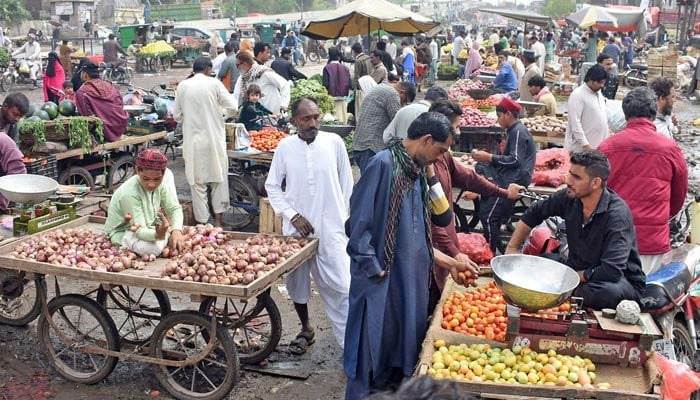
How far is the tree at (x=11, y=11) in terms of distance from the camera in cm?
4384

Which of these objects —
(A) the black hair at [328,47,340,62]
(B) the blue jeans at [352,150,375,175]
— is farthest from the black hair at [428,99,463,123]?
(A) the black hair at [328,47,340,62]

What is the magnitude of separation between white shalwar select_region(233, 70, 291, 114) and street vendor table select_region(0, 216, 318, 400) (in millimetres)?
4836

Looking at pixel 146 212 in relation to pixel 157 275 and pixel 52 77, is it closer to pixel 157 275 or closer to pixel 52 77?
pixel 157 275

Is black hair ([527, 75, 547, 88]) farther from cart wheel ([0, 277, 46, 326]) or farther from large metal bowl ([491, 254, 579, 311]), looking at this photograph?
cart wheel ([0, 277, 46, 326])

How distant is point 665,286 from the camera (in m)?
4.54

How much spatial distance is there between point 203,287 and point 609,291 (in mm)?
2347

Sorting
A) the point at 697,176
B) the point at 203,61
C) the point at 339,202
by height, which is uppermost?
the point at 203,61

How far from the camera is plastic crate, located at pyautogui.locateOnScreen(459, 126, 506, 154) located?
351 inches

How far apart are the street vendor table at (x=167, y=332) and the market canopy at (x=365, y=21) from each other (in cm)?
812

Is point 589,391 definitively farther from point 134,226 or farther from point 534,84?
point 534,84

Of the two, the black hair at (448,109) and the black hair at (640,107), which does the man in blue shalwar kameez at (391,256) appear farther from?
the black hair at (640,107)

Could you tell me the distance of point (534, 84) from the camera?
435 inches

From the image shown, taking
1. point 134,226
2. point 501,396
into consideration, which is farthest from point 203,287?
point 501,396

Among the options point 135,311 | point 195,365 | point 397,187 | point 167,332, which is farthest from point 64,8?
point 397,187
